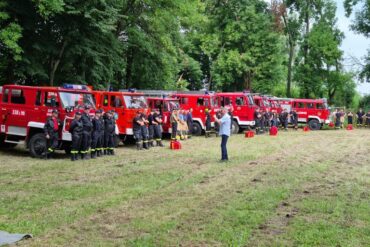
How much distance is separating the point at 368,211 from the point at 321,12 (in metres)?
46.5

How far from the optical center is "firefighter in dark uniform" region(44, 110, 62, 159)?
47.8 feet

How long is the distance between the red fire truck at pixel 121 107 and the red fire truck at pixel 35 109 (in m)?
2.97

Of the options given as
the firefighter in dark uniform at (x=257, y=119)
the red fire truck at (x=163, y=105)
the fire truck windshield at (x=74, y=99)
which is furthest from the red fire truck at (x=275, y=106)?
the fire truck windshield at (x=74, y=99)

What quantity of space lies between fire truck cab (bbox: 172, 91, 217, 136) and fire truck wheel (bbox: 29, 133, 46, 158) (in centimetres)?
1183

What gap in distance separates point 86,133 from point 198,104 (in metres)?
12.3

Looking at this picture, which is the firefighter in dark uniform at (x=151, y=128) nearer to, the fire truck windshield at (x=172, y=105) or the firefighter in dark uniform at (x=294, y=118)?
the fire truck windshield at (x=172, y=105)

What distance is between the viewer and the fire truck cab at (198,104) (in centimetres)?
2634

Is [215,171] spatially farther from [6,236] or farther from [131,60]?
[131,60]

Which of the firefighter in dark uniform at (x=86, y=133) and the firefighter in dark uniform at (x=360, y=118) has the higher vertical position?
the firefighter in dark uniform at (x=360, y=118)

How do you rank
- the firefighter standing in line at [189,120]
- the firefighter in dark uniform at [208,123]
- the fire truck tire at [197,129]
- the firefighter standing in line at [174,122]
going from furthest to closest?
1. the fire truck tire at [197,129]
2. the firefighter in dark uniform at [208,123]
3. the firefighter standing in line at [189,120]
4. the firefighter standing in line at [174,122]

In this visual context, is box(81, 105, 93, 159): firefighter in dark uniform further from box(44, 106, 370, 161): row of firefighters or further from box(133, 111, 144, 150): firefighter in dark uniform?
box(133, 111, 144, 150): firefighter in dark uniform

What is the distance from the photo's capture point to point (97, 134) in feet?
51.2

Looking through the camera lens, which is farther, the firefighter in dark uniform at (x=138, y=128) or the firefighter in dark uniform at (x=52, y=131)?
the firefighter in dark uniform at (x=138, y=128)

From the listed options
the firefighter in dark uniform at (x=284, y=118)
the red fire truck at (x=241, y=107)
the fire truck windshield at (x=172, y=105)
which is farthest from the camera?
A: the firefighter in dark uniform at (x=284, y=118)
